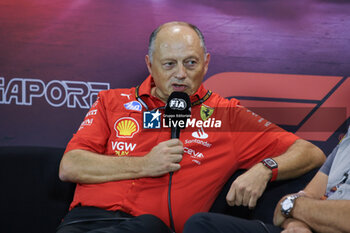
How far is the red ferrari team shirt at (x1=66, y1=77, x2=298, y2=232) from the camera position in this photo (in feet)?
Result: 6.61

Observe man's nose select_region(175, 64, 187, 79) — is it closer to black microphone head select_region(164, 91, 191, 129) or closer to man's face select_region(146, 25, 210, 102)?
man's face select_region(146, 25, 210, 102)

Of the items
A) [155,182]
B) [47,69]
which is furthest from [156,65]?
[47,69]

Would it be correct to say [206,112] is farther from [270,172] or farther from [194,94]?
[270,172]

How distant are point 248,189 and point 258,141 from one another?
0.35m

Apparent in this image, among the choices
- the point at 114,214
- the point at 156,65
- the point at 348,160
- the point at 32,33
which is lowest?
the point at 114,214

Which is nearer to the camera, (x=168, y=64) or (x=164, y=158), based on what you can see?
(x=164, y=158)

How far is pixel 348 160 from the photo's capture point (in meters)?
1.65

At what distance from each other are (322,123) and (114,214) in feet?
4.36

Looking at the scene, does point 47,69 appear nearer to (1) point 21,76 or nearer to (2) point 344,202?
(1) point 21,76

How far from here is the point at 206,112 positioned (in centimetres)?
222

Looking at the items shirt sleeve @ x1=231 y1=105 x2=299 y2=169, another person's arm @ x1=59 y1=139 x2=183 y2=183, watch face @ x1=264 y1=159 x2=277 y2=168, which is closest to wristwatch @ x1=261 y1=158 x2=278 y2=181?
watch face @ x1=264 y1=159 x2=277 y2=168

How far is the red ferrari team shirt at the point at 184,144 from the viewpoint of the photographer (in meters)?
2.01

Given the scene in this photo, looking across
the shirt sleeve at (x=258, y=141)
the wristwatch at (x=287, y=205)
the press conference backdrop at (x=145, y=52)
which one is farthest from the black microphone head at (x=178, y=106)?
the press conference backdrop at (x=145, y=52)

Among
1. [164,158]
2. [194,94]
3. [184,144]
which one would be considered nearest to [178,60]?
[194,94]
